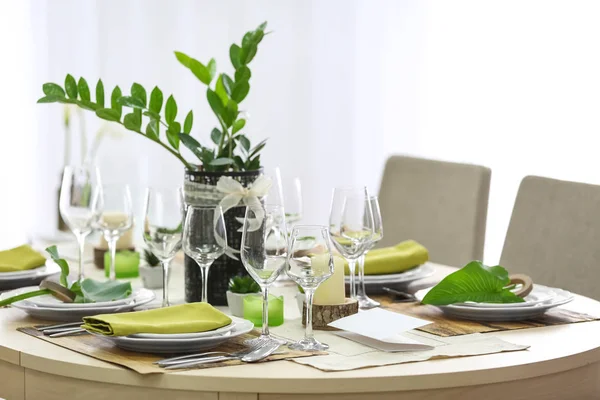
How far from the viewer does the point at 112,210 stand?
6.86 feet

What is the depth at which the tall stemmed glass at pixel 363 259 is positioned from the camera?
186 centimetres

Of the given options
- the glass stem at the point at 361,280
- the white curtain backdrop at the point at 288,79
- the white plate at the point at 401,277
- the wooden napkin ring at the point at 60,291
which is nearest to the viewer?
the wooden napkin ring at the point at 60,291

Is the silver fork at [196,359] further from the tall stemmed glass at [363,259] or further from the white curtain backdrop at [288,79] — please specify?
the white curtain backdrop at [288,79]

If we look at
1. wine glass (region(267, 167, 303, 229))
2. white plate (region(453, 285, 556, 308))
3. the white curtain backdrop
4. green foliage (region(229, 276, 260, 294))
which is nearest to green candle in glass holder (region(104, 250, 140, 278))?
wine glass (region(267, 167, 303, 229))

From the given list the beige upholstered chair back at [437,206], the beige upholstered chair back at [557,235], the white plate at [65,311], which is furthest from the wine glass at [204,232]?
the beige upholstered chair back at [437,206]

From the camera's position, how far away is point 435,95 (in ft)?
13.2

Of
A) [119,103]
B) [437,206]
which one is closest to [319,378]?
[119,103]

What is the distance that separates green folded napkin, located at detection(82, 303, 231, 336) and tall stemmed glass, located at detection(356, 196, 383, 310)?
384 mm

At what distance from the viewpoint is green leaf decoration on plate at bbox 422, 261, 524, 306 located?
1818 millimetres

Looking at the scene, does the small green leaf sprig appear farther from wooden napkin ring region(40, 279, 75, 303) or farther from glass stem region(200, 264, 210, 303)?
wooden napkin ring region(40, 279, 75, 303)

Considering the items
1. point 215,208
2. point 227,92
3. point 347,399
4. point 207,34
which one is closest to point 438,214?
point 227,92

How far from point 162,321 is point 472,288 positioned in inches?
24.5

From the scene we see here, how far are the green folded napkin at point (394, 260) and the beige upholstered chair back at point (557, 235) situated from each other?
39 cm

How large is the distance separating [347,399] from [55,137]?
360cm
